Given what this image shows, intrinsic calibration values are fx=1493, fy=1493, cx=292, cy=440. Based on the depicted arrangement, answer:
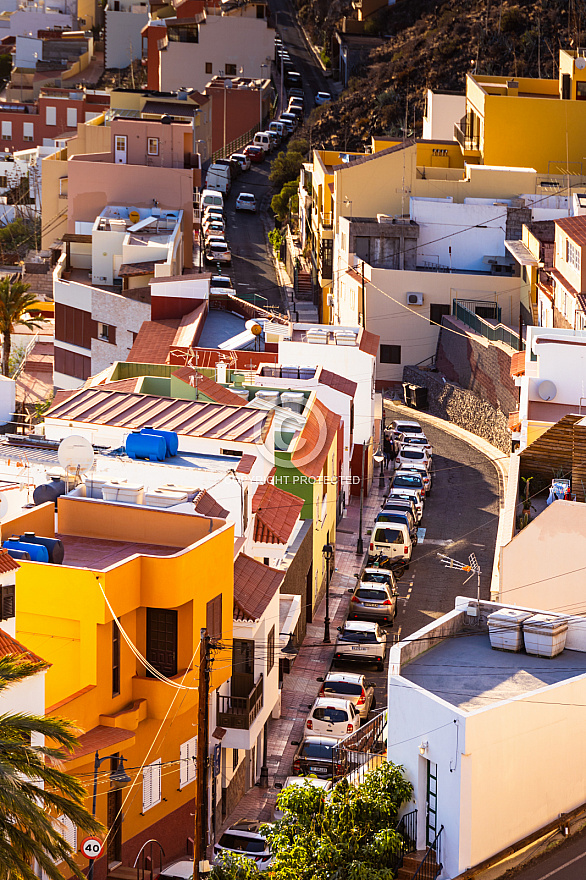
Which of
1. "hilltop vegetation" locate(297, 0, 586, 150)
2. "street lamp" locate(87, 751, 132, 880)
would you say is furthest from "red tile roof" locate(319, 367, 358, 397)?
"hilltop vegetation" locate(297, 0, 586, 150)

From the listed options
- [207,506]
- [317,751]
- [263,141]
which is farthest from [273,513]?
[263,141]

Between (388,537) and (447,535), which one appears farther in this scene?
(447,535)

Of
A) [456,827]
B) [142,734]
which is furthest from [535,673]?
[142,734]

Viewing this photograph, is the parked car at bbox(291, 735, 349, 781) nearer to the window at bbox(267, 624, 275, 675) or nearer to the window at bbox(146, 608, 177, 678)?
the window at bbox(267, 624, 275, 675)

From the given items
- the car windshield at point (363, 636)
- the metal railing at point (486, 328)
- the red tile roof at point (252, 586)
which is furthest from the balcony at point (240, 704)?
the metal railing at point (486, 328)

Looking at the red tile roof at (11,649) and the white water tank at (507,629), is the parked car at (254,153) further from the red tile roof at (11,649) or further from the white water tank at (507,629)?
the red tile roof at (11,649)

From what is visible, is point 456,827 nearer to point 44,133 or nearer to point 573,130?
point 573,130

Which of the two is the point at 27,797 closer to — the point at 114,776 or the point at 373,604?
the point at 114,776
